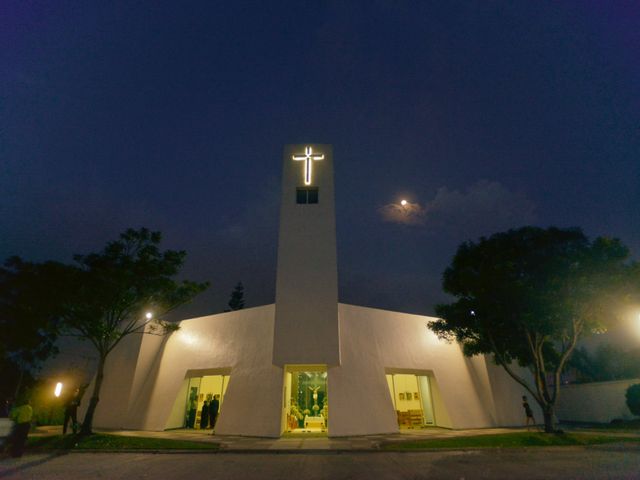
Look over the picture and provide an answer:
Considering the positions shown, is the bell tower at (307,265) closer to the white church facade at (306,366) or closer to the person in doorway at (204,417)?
the white church facade at (306,366)

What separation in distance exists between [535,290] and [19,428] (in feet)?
71.7

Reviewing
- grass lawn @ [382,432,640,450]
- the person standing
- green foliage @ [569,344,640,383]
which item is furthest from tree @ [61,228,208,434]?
green foliage @ [569,344,640,383]

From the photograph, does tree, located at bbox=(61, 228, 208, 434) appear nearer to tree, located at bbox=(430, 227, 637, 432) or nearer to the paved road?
the paved road

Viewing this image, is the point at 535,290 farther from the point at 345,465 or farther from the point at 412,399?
the point at 345,465

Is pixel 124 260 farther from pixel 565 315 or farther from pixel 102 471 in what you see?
pixel 565 315

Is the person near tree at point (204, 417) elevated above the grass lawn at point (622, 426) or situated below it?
above

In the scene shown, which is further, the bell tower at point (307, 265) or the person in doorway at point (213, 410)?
the person in doorway at point (213, 410)

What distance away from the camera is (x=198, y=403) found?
72.4ft

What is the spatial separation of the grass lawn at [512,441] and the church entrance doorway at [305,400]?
6210mm

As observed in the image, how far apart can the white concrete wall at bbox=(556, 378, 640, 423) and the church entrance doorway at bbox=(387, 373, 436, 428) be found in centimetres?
1298

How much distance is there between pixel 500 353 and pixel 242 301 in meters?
58.8

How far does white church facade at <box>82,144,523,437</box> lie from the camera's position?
57.3 feet

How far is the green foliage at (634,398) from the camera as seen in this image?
72.2 ft

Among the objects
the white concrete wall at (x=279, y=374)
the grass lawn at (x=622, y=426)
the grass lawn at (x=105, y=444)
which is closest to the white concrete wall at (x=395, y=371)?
the white concrete wall at (x=279, y=374)
